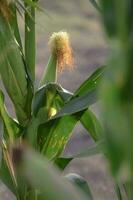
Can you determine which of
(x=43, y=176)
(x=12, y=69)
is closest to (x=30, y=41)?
(x=12, y=69)

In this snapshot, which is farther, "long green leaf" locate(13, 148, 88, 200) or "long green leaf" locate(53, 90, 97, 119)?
"long green leaf" locate(53, 90, 97, 119)

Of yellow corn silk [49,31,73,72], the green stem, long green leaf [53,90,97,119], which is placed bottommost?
long green leaf [53,90,97,119]

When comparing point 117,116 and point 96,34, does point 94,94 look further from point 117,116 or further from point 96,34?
point 96,34

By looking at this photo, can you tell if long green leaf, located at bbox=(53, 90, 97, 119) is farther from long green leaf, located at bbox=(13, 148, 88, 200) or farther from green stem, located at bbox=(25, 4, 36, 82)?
long green leaf, located at bbox=(13, 148, 88, 200)

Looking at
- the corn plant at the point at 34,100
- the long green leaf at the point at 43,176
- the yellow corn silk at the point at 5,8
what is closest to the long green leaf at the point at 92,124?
the corn plant at the point at 34,100

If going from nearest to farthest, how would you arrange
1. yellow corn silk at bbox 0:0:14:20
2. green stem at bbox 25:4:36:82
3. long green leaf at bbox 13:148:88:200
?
long green leaf at bbox 13:148:88:200, yellow corn silk at bbox 0:0:14:20, green stem at bbox 25:4:36:82

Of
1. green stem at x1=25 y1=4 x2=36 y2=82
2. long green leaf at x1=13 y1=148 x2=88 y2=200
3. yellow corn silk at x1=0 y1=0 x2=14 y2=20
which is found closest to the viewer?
long green leaf at x1=13 y1=148 x2=88 y2=200

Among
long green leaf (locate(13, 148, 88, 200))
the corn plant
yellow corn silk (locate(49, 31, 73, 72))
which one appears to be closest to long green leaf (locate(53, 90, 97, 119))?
the corn plant

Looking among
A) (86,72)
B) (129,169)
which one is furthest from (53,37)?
(86,72)

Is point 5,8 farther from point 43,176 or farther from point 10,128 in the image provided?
point 43,176

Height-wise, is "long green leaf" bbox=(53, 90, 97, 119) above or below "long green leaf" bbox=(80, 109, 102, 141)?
above

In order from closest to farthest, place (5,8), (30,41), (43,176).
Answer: (43,176) < (5,8) < (30,41)
